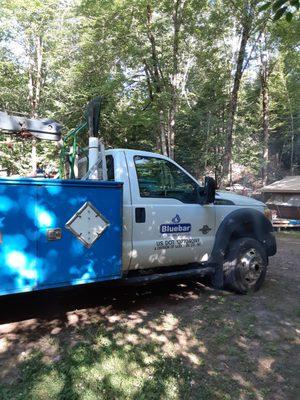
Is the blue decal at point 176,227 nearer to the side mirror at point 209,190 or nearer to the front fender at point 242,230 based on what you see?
the side mirror at point 209,190

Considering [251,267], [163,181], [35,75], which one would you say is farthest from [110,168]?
[35,75]

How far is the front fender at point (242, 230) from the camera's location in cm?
584

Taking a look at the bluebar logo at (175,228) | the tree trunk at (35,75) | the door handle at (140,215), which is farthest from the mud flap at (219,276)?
the tree trunk at (35,75)

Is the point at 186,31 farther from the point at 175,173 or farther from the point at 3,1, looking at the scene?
the point at 175,173

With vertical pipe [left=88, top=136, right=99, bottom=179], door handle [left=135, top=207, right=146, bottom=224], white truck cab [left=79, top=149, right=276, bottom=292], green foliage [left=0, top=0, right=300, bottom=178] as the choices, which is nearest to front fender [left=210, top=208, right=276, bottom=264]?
white truck cab [left=79, top=149, right=276, bottom=292]

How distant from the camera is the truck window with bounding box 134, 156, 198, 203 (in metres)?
5.22

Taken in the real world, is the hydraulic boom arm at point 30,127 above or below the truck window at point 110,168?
above

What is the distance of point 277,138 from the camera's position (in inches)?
1693

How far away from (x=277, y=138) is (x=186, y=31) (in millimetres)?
28549

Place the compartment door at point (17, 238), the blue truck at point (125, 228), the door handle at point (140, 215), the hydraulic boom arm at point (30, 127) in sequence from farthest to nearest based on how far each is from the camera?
the hydraulic boom arm at point (30, 127) → the door handle at point (140, 215) → the blue truck at point (125, 228) → the compartment door at point (17, 238)

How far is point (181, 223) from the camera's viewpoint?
545cm

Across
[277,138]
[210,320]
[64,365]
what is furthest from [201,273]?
[277,138]

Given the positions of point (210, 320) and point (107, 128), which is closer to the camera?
point (210, 320)

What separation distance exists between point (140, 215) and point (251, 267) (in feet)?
7.45
